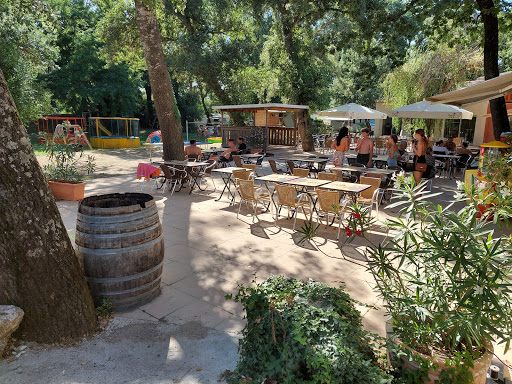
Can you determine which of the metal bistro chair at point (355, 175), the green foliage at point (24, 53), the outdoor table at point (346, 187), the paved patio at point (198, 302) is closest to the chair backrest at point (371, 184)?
the outdoor table at point (346, 187)

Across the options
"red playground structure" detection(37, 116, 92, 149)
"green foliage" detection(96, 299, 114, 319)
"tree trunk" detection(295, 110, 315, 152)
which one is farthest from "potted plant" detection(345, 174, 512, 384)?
"tree trunk" detection(295, 110, 315, 152)

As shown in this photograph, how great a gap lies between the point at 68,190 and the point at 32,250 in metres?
5.86

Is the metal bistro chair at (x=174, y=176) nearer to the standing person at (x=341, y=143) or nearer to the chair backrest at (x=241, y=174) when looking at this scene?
the chair backrest at (x=241, y=174)

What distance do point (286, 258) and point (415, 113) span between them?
29.2 ft

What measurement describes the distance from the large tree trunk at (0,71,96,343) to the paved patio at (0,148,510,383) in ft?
0.75

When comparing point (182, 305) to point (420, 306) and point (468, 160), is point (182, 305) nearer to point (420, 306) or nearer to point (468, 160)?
point (420, 306)

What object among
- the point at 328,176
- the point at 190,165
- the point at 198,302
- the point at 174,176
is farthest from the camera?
the point at 174,176

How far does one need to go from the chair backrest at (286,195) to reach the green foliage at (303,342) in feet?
12.0

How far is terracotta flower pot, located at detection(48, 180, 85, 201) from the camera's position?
315 inches

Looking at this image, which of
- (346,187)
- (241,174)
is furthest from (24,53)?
(346,187)

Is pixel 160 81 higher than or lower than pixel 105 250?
higher

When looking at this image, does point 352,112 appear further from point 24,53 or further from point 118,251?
point 24,53

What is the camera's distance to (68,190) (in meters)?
8.02

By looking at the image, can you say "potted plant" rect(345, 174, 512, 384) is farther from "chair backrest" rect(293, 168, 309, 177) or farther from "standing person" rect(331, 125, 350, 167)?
"standing person" rect(331, 125, 350, 167)
